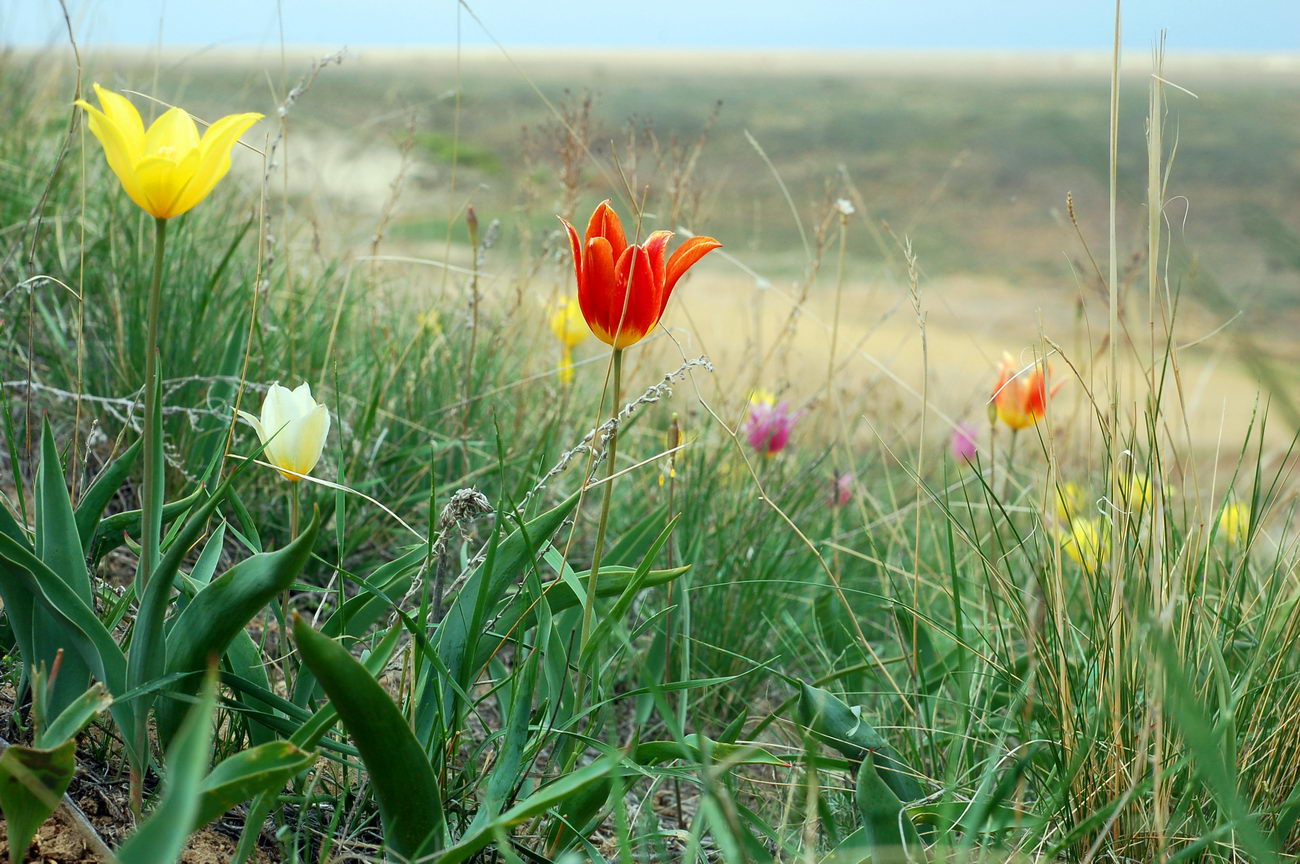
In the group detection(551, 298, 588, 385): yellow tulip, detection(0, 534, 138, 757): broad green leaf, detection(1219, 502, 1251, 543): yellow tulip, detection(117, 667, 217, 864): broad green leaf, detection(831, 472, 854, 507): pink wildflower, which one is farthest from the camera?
detection(551, 298, 588, 385): yellow tulip

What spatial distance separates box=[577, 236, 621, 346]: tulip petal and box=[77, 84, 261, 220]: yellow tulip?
30cm

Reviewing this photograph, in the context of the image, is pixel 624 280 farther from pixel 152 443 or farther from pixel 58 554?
pixel 58 554

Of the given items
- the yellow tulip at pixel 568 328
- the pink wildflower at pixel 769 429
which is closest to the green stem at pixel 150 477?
the pink wildflower at pixel 769 429

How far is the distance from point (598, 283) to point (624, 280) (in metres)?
0.03

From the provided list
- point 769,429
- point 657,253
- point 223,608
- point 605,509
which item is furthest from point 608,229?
point 769,429

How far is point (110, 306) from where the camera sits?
5.92 ft

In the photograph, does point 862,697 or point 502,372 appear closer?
point 862,697

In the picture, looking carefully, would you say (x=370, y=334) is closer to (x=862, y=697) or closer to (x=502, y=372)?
(x=502, y=372)

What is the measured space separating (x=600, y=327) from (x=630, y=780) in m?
0.46

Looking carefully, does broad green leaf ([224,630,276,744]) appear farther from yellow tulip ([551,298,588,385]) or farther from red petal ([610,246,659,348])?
yellow tulip ([551,298,588,385])

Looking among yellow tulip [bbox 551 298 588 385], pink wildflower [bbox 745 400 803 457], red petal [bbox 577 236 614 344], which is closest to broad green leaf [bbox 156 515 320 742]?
red petal [bbox 577 236 614 344]

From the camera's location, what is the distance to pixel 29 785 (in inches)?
26.7

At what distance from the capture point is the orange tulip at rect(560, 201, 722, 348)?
89 centimetres

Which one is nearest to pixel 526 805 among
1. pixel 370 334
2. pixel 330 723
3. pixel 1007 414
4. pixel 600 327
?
pixel 330 723
